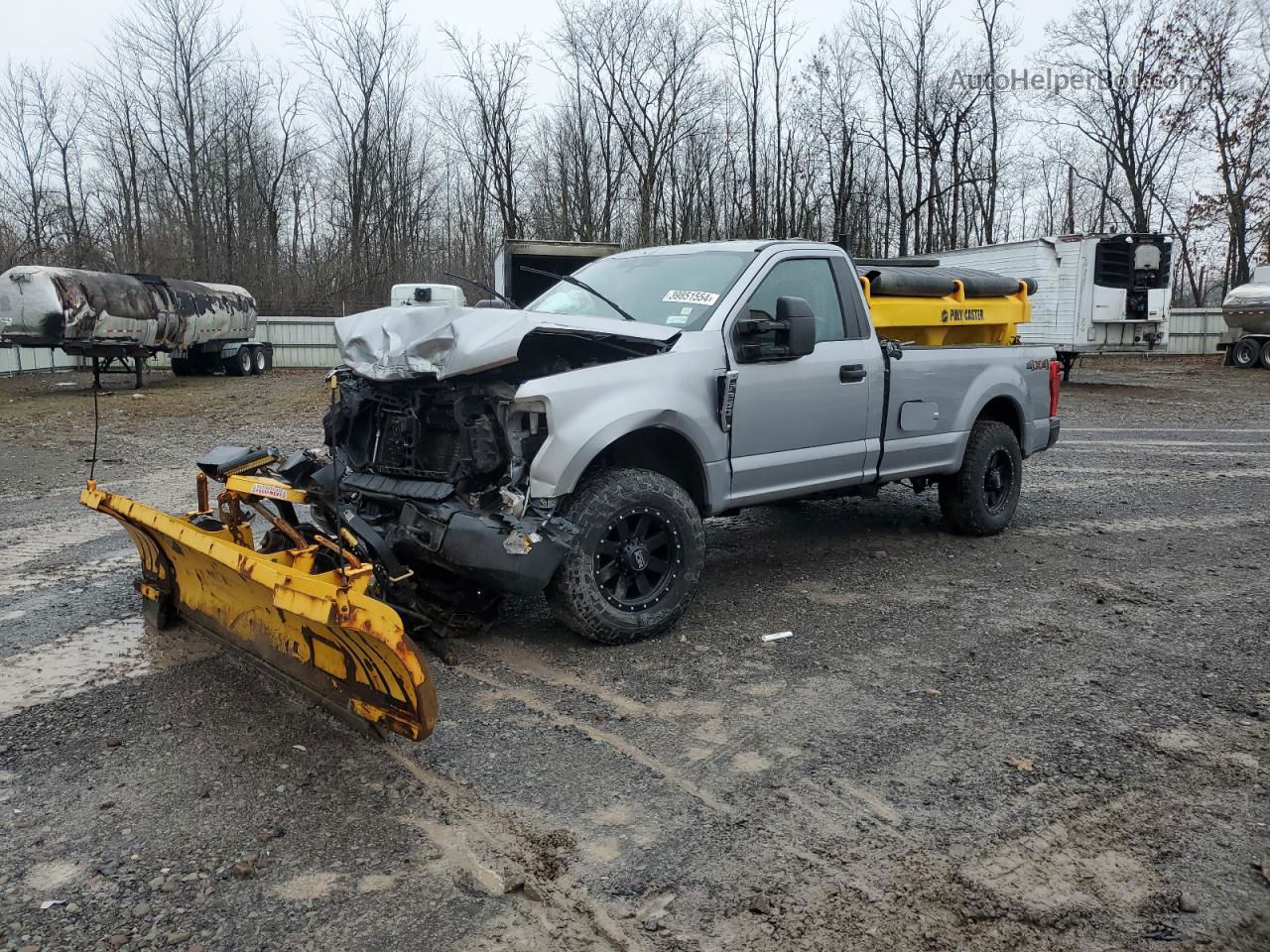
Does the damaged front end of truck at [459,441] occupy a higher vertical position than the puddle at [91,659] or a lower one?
higher

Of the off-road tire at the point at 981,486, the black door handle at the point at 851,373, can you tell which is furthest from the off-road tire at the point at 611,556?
the off-road tire at the point at 981,486

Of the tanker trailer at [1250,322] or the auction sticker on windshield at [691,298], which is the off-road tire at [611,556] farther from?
the tanker trailer at [1250,322]

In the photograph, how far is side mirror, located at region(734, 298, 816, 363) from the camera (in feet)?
17.0

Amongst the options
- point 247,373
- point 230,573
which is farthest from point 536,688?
point 247,373

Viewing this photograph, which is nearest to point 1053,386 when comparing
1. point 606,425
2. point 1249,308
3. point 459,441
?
point 606,425

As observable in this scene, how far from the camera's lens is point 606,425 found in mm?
4590

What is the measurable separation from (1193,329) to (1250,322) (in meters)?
5.62

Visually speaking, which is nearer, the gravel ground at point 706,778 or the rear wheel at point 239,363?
the gravel ground at point 706,778

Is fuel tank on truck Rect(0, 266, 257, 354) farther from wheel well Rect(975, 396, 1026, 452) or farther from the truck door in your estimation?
wheel well Rect(975, 396, 1026, 452)

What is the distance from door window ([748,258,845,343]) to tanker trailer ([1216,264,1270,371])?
74.9 ft

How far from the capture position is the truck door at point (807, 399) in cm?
534

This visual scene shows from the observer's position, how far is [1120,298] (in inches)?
770

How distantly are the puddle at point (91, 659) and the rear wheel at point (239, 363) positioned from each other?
23.4 m

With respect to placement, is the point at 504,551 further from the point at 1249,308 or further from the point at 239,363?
the point at 1249,308
